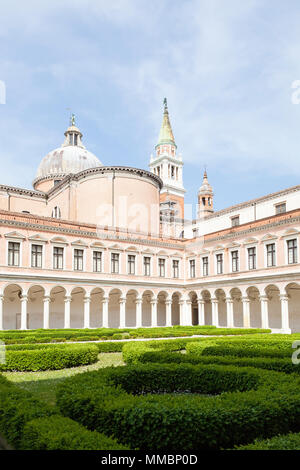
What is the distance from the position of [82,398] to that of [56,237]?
2589 cm

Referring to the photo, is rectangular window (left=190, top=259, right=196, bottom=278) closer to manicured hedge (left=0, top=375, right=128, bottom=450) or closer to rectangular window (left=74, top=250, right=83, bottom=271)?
rectangular window (left=74, top=250, right=83, bottom=271)

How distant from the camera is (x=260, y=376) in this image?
309 inches

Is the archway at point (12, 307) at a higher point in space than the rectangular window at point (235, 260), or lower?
lower

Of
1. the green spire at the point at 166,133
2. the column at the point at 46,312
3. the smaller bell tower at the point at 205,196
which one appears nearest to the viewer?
the column at the point at 46,312

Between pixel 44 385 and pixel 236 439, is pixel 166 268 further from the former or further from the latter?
pixel 236 439

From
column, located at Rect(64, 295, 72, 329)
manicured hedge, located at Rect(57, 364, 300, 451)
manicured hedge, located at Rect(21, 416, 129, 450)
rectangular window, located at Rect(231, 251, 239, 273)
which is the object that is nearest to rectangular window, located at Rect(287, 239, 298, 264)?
rectangular window, located at Rect(231, 251, 239, 273)

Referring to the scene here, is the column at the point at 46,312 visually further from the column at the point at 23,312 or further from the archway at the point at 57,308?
the archway at the point at 57,308

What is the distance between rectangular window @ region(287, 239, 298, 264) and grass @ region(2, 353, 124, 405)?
18297 mm

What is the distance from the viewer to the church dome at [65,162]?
4613cm

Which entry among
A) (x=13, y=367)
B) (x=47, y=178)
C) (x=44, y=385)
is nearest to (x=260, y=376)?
(x=44, y=385)

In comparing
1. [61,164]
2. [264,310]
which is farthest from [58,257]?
[61,164]

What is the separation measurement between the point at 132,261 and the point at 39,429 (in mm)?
30137

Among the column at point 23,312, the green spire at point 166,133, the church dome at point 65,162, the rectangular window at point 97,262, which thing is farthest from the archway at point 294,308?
the green spire at point 166,133

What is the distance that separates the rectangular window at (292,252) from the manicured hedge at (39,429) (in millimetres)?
25640
